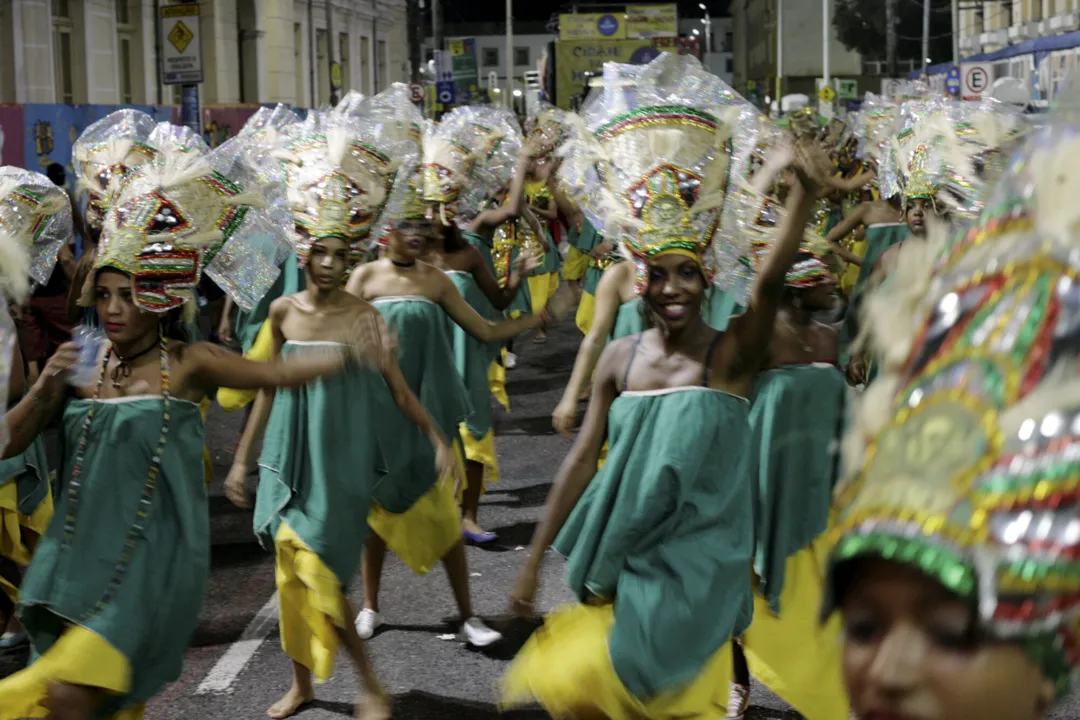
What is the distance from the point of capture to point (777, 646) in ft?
18.2

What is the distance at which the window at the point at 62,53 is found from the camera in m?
28.3

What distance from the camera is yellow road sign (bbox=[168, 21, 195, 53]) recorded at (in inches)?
733

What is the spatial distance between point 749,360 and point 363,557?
10.2 ft

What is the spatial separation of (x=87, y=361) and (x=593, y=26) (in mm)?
57150

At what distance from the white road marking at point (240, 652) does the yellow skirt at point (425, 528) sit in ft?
2.56

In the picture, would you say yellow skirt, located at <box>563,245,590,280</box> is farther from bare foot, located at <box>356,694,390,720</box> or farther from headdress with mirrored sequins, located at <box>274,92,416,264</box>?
bare foot, located at <box>356,694,390,720</box>

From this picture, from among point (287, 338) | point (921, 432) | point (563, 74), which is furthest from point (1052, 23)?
point (921, 432)

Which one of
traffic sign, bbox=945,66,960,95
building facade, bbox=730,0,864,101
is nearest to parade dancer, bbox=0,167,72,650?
traffic sign, bbox=945,66,960,95

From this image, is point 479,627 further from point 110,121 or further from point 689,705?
point 110,121

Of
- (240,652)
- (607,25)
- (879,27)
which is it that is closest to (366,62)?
(607,25)

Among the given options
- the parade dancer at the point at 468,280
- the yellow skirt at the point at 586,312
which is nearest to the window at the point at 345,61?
the yellow skirt at the point at 586,312

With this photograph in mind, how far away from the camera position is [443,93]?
42094 mm

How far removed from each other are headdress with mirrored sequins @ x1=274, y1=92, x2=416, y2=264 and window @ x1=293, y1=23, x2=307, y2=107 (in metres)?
37.5

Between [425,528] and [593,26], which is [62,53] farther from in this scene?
[593,26]
